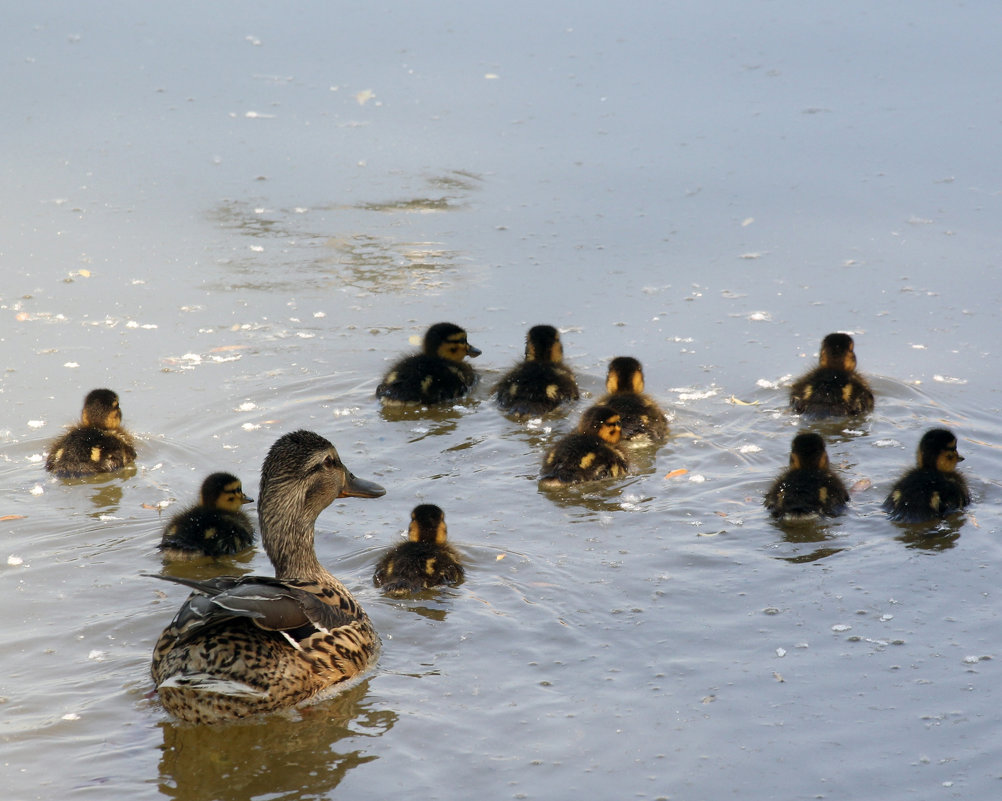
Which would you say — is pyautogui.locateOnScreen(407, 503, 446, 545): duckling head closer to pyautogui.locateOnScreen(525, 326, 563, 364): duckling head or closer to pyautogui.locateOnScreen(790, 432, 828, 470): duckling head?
pyautogui.locateOnScreen(790, 432, 828, 470): duckling head

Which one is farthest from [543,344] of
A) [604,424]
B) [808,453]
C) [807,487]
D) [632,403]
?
[807,487]

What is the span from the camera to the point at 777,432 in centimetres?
690

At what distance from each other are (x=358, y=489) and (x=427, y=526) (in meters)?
0.38

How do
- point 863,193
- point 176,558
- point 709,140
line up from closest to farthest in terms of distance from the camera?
point 176,558 → point 863,193 → point 709,140

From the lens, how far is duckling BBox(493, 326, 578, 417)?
718 cm

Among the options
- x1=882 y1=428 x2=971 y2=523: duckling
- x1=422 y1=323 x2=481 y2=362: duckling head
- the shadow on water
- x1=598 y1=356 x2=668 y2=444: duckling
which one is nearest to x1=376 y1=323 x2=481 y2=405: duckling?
x1=422 y1=323 x2=481 y2=362: duckling head

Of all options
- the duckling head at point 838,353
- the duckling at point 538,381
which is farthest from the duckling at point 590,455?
the duckling head at point 838,353

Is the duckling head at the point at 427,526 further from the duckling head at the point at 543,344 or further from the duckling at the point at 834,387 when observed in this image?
the duckling at the point at 834,387

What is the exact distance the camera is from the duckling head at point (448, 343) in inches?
297

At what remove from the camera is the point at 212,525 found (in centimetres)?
576

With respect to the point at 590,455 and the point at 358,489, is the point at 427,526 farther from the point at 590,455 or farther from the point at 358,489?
the point at 590,455

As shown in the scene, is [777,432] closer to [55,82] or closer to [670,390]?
[670,390]

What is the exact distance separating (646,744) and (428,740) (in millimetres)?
704

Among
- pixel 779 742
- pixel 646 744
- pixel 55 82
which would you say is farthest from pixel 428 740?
pixel 55 82
